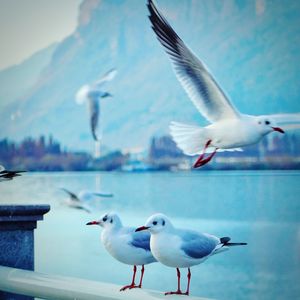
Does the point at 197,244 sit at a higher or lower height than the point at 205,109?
lower

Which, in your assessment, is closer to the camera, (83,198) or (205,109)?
(205,109)

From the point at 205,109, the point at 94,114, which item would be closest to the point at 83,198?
the point at 94,114

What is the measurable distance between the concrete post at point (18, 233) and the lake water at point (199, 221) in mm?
567

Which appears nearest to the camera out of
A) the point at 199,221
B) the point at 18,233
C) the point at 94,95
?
the point at 18,233

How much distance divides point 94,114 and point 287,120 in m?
0.94

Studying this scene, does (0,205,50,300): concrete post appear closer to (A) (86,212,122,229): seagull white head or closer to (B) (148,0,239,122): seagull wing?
(A) (86,212,122,229): seagull white head

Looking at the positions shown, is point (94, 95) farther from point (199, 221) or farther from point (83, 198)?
point (199, 221)

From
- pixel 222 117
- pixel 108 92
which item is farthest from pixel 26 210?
pixel 108 92

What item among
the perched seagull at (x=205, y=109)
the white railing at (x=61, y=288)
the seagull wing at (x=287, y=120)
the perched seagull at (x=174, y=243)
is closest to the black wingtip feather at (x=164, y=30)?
the perched seagull at (x=205, y=109)

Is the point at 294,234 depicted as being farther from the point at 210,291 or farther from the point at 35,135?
the point at 35,135

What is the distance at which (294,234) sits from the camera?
2221 mm

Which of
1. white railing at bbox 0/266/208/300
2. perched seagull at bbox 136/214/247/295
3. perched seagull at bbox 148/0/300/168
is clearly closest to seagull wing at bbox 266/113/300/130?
perched seagull at bbox 148/0/300/168

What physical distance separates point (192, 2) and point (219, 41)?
0.19 meters

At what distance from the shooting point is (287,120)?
6.92 ft
